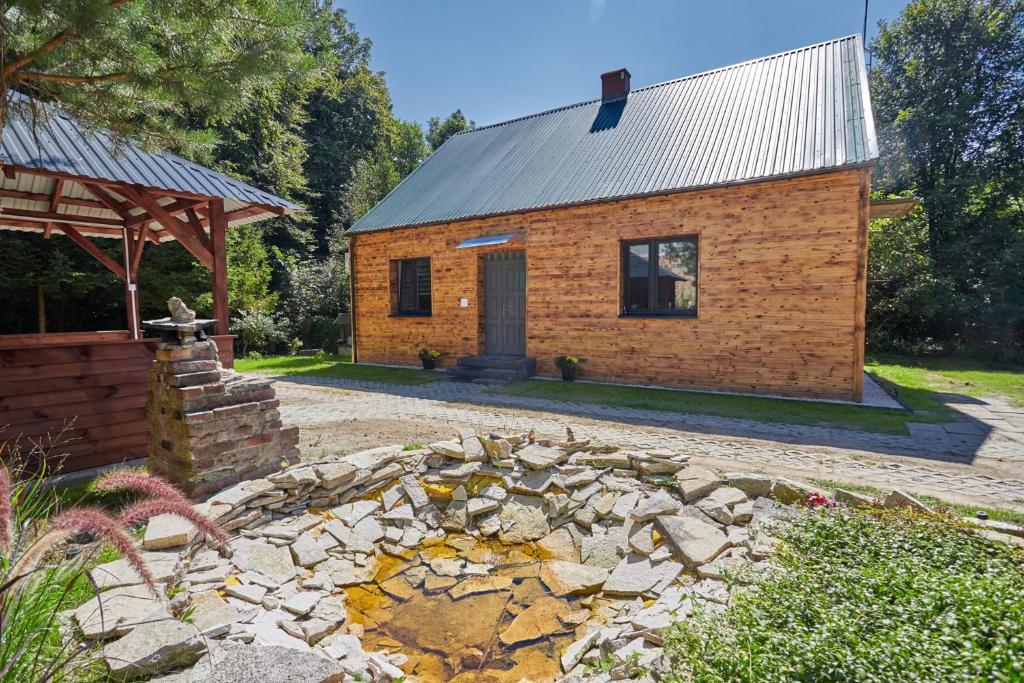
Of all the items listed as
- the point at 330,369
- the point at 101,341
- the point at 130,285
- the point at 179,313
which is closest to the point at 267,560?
the point at 179,313

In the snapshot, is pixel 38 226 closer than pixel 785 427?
No

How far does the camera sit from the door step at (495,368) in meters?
11.1

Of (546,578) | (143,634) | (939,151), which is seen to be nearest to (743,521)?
(546,578)

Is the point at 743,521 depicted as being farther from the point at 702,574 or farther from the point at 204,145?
the point at 204,145

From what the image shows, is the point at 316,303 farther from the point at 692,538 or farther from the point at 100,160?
the point at 692,538

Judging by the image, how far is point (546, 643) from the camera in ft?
10.4

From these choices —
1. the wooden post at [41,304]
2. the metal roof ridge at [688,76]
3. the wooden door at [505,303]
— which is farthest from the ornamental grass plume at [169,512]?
the wooden post at [41,304]

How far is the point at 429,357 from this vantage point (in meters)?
12.7

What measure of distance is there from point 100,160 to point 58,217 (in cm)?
355

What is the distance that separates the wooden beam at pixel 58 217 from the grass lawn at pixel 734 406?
721 centimetres

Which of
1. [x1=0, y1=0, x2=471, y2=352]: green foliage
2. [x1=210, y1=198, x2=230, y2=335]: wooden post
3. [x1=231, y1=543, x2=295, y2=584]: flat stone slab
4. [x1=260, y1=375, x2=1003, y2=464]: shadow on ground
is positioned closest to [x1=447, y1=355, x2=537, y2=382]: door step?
[x1=260, y1=375, x2=1003, y2=464]: shadow on ground

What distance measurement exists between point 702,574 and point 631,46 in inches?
618

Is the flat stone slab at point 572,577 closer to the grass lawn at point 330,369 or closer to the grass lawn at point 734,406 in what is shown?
the grass lawn at point 734,406

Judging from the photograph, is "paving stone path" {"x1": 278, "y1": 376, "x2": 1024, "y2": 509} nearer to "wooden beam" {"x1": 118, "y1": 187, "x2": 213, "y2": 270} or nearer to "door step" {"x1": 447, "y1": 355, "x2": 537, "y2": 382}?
"door step" {"x1": 447, "y1": 355, "x2": 537, "y2": 382}
